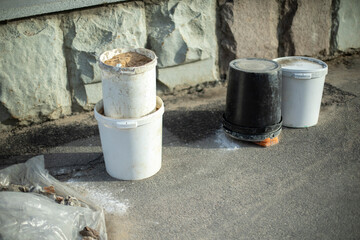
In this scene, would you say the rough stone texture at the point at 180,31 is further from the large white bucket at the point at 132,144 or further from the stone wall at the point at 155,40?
the large white bucket at the point at 132,144

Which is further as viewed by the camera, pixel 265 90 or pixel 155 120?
pixel 265 90

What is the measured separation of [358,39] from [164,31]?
2767mm

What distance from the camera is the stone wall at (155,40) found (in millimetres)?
3934

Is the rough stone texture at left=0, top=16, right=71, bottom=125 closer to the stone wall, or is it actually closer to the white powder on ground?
the stone wall

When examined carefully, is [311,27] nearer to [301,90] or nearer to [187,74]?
[301,90]

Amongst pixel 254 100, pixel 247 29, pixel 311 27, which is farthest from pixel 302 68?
pixel 311 27

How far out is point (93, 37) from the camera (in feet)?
13.6

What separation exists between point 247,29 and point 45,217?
124 inches

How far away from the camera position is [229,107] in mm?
3910

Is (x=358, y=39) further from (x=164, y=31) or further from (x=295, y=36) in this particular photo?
(x=164, y=31)

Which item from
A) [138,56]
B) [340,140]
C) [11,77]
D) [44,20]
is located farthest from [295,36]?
[11,77]

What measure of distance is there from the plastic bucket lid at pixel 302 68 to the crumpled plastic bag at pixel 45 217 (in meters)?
2.13

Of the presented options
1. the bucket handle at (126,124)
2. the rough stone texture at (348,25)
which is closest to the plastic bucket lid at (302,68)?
the rough stone texture at (348,25)

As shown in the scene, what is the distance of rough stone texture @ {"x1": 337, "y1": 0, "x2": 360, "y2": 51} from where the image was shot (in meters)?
5.30
